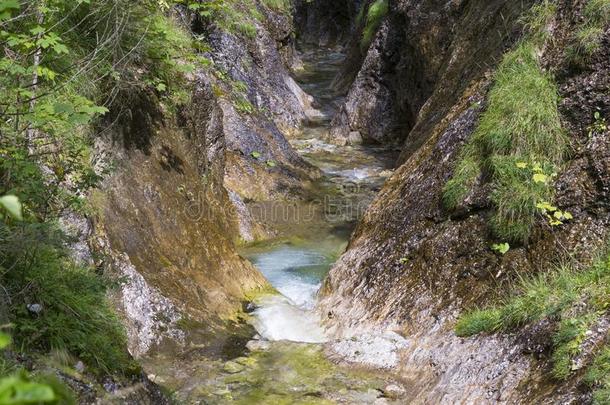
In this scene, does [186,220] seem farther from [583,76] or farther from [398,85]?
[398,85]

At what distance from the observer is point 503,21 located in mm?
7898

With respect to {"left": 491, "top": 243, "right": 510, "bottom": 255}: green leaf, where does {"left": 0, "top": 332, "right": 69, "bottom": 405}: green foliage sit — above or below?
above

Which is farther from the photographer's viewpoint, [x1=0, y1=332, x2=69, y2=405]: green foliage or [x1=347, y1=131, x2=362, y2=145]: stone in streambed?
[x1=347, y1=131, x2=362, y2=145]: stone in streambed

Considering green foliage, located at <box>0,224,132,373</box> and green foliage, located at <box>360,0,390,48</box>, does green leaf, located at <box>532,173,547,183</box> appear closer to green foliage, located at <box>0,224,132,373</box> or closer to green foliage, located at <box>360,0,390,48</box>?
green foliage, located at <box>0,224,132,373</box>

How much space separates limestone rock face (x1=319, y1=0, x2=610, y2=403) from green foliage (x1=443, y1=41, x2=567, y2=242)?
14 centimetres

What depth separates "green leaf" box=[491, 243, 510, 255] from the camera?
5301mm

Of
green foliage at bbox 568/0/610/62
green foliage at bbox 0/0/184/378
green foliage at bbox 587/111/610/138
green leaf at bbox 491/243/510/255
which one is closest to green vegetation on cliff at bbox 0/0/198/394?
green foliage at bbox 0/0/184/378

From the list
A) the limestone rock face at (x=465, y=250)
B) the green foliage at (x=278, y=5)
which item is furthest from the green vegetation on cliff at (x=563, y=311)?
the green foliage at (x=278, y=5)

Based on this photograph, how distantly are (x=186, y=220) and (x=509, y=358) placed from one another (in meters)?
4.37

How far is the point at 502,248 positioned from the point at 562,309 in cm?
120

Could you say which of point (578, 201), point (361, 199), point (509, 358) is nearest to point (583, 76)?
point (578, 201)

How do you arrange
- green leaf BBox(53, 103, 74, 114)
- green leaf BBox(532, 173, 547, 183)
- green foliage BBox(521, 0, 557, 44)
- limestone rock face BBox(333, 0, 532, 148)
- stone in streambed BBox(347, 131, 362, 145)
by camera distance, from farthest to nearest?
stone in streambed BBox(347, 131, 362, 145) → limestone rock face BBox(333, 0, 532, 148) → green foliage BBox(521, 0, 557, 44) → green leaf BBox(532, 173, 547, 183) → green leaf BBox(53, 103, 74, 114)

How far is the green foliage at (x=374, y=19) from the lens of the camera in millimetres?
17406

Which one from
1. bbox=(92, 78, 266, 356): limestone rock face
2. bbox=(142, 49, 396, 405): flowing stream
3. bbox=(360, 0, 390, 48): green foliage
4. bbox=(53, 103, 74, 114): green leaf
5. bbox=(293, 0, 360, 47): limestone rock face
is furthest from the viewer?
bbox=(293, 0, 360, 47): limestone rock face
